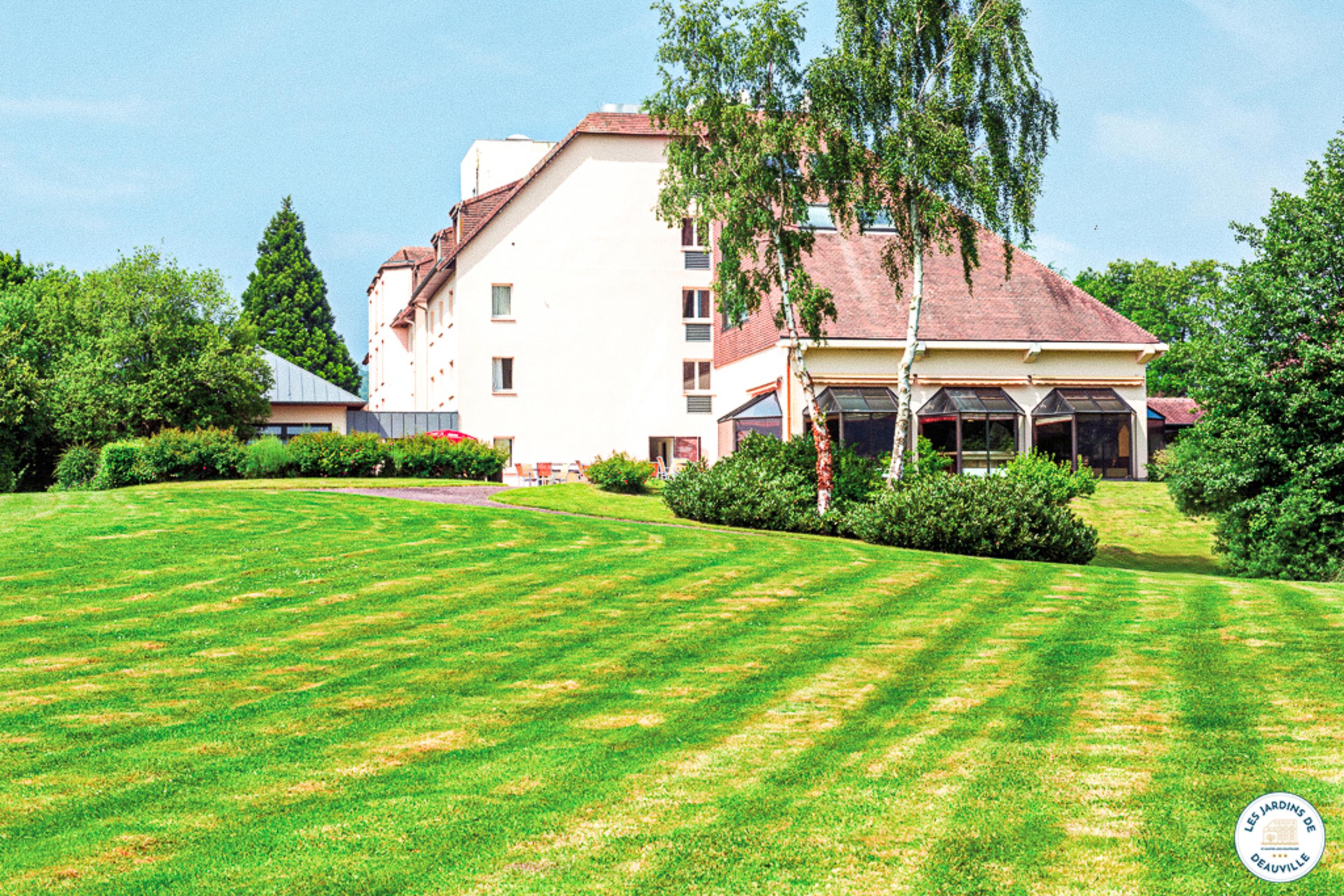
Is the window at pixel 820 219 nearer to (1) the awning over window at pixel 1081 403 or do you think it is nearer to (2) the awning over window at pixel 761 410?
(2) the awning over window at pixel 761 410

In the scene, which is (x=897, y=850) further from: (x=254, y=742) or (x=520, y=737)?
(x=254, y=742)

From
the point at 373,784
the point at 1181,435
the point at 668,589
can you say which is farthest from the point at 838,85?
the point at 373,784

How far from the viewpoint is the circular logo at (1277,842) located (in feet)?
16.2

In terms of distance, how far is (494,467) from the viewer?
122ft

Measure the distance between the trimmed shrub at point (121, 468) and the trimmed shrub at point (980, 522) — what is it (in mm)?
22407

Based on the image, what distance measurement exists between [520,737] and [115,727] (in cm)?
263

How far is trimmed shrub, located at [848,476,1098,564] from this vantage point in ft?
74.3

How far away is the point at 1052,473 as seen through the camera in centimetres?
3281

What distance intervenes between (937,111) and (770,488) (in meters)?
8.79

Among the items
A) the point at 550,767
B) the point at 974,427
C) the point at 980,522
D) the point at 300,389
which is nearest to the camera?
the point at 550,767

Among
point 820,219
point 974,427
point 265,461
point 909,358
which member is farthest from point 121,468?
point 974,427

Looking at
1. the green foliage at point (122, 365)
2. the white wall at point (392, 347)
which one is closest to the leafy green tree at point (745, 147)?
the green foliage at point (122, 365)

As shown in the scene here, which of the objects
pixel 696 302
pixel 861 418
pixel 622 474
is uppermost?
pixel 696 302

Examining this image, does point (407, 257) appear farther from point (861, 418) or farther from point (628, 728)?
point (628, 728)
